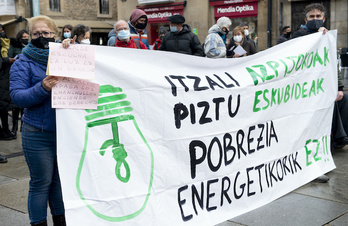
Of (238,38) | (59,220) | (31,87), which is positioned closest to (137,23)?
→ (31,87)

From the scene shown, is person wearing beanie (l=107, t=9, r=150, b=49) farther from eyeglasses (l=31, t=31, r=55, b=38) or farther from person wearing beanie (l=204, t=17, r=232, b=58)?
eyeglasses (l=31, t=31, r=55, b=38)

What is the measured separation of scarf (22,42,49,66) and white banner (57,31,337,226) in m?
0.34

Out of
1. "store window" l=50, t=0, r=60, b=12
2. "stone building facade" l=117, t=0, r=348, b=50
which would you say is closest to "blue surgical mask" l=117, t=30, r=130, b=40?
"stone building facade" l=117, t=0, r=348, b=50

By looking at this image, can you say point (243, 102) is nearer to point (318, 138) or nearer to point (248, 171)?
point (248, 171)

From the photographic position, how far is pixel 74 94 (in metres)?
2.88

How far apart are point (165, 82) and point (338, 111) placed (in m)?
3.53

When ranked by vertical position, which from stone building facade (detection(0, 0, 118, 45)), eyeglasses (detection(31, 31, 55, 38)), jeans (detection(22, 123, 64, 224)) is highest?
stone building facade (detection(0, 0, 118, 45))

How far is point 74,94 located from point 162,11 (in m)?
20.6

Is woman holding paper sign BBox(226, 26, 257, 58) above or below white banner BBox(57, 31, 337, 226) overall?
above

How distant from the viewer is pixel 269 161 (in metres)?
4.07

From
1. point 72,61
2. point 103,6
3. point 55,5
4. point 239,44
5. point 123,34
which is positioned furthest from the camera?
point 103,6

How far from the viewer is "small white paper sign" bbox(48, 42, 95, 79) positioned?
2.79 metres

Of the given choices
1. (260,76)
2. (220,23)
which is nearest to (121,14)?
(220,23)

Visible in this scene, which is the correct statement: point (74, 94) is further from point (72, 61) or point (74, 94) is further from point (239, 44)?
point (239, 44)
